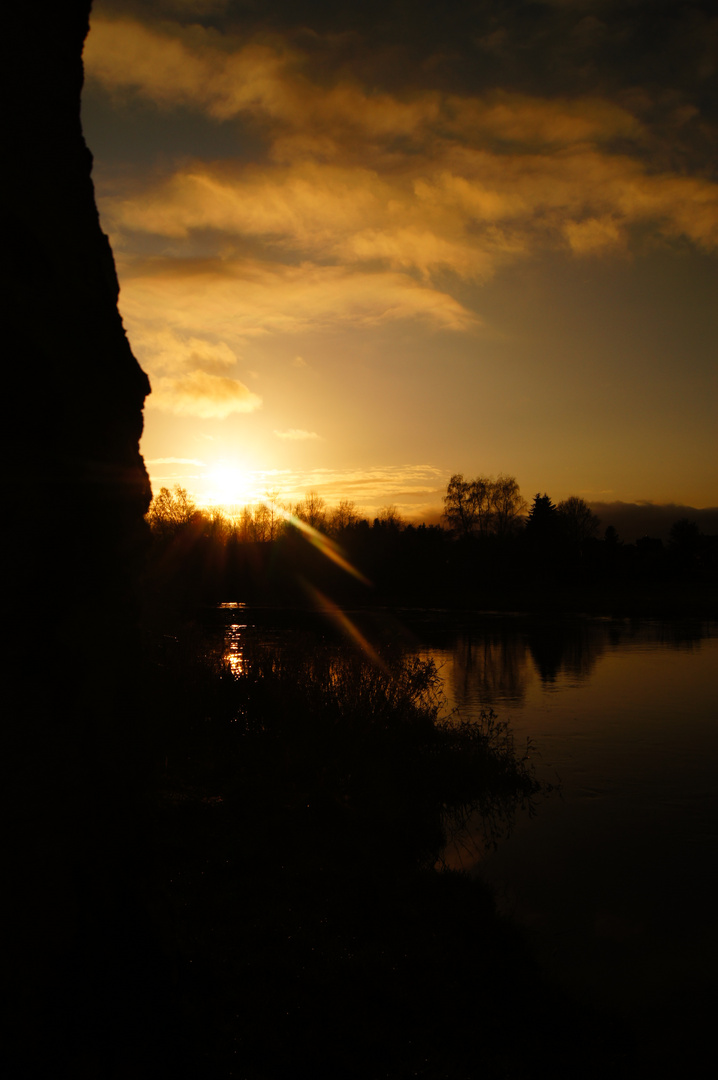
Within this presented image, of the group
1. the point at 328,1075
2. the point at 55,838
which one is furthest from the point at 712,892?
the point at 55,838

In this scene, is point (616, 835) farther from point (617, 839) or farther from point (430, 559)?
point (430, 559)

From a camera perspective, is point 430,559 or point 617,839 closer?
point 617,839

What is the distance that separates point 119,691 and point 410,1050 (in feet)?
12.2

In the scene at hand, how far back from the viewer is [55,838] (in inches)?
129

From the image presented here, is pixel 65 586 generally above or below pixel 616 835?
above

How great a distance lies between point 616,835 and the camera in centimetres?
1135

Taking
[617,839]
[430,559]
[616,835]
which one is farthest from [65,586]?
[430,559]

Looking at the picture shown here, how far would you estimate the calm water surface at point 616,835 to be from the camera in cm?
745

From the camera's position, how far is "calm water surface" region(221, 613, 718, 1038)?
7447mm

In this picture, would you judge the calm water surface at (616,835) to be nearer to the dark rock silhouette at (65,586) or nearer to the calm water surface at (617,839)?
the calm water surface at (617,839)

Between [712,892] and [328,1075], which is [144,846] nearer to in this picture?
[328,1075]

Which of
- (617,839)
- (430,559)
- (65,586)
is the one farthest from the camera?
(430,559)

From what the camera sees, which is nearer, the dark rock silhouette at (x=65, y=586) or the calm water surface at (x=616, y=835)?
the dark rock silhouette at (x=65, y=586)

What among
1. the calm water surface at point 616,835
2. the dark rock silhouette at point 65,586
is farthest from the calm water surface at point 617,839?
the dark rock silhouette at point 65,586
